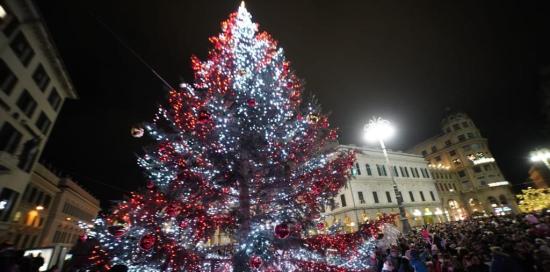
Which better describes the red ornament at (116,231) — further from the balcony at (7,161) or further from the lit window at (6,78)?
the lit window at (6,78)

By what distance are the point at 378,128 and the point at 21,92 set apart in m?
28.2

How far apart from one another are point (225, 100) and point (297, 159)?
2.51 m

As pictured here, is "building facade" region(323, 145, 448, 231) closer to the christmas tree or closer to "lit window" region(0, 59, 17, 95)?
the christmas tree

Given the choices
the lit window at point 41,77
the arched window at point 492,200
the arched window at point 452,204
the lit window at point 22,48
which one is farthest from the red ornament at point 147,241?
the arched window at point 492,200

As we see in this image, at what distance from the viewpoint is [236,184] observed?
6.82 meters

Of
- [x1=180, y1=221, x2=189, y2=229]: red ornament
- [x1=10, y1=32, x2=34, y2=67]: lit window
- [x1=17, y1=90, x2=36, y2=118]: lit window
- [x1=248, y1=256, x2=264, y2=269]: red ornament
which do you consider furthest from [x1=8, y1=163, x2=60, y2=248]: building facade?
[x1=248, y1=256, x2=264, y2=269]: red ornament

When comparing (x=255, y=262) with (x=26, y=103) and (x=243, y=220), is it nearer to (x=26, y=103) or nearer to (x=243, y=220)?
(x=243, y=220)

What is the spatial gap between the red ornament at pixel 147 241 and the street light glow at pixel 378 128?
16916 millimetres

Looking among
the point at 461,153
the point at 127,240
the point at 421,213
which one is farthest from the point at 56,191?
the point at 461,153

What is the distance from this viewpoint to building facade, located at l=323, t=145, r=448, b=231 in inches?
1463

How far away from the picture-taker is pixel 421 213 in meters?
45.4

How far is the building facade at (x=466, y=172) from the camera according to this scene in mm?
57531

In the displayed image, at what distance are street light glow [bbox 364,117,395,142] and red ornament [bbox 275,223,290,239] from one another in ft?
49.5

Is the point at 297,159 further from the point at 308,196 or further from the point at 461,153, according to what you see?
the point at 461,153
